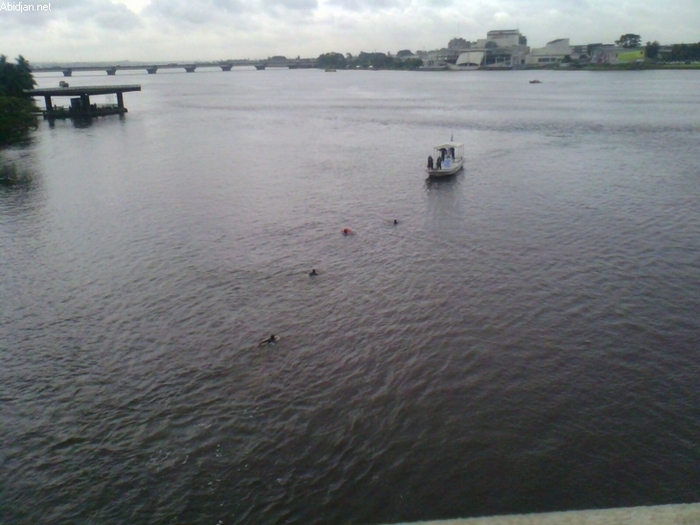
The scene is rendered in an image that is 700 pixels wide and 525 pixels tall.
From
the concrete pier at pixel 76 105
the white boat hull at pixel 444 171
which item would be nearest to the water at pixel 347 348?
the white boat hull at pixel 444 171

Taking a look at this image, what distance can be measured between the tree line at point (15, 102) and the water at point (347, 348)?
38659 mm

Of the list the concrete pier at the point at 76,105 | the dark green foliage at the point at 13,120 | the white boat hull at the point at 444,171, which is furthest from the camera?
the concrete pier at the point at 76,105

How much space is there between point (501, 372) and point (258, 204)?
103 ft

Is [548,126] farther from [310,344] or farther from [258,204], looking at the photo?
[310,344]

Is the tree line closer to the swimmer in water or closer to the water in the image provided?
the water

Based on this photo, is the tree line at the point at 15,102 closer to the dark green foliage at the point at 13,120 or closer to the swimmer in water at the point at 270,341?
the dark green foliage at the point at 13,120

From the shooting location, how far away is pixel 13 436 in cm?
1984

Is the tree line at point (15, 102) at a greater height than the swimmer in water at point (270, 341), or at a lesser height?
greater

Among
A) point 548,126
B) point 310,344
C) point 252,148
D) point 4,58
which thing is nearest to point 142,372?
point 310,344

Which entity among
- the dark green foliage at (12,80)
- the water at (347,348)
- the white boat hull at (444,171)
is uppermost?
the dark green foliage at (12,80)

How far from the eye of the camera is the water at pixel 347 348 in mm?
17375

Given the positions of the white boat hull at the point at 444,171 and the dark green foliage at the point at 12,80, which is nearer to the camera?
the white boat hull at the point at 444,171

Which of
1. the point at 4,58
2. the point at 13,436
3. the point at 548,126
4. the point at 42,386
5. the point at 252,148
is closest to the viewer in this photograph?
the point at 13,436

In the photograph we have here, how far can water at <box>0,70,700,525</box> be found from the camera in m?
17.4
